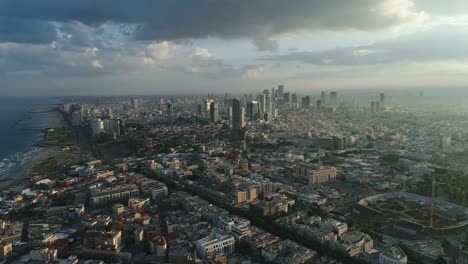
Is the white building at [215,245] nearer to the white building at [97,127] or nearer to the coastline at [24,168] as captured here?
the coastline at [24,168]

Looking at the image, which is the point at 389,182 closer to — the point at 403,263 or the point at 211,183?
the point at 211,183

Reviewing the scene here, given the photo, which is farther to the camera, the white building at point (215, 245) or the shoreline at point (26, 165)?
the shoreline at point (26, 165)

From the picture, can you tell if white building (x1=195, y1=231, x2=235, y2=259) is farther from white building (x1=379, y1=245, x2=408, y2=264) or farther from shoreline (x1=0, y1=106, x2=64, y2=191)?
shoreline (x1=0, y1=106, x2=64, y2=191)

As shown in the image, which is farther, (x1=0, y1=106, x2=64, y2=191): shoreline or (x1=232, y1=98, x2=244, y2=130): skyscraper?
(x1=232, y1=98, x2=244, y2=130): skyscraper

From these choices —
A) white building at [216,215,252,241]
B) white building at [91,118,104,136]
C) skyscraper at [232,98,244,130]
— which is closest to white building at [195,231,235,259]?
white building at [216,215,252,241]

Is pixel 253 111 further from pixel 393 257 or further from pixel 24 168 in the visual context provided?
pixel 393 257

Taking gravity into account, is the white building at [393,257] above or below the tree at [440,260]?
above

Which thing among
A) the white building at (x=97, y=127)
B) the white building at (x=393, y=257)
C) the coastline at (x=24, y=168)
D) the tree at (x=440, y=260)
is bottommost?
the coastline at (x=24, y=168)

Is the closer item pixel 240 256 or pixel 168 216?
pixel 240 256

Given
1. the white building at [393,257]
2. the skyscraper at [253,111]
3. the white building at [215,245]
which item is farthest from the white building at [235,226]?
the skyscraper at [253,111]

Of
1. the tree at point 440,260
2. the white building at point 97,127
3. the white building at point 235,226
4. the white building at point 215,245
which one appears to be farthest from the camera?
the white building at point 97,127

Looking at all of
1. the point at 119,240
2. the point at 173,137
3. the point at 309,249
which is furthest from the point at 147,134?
the point at 309,249
